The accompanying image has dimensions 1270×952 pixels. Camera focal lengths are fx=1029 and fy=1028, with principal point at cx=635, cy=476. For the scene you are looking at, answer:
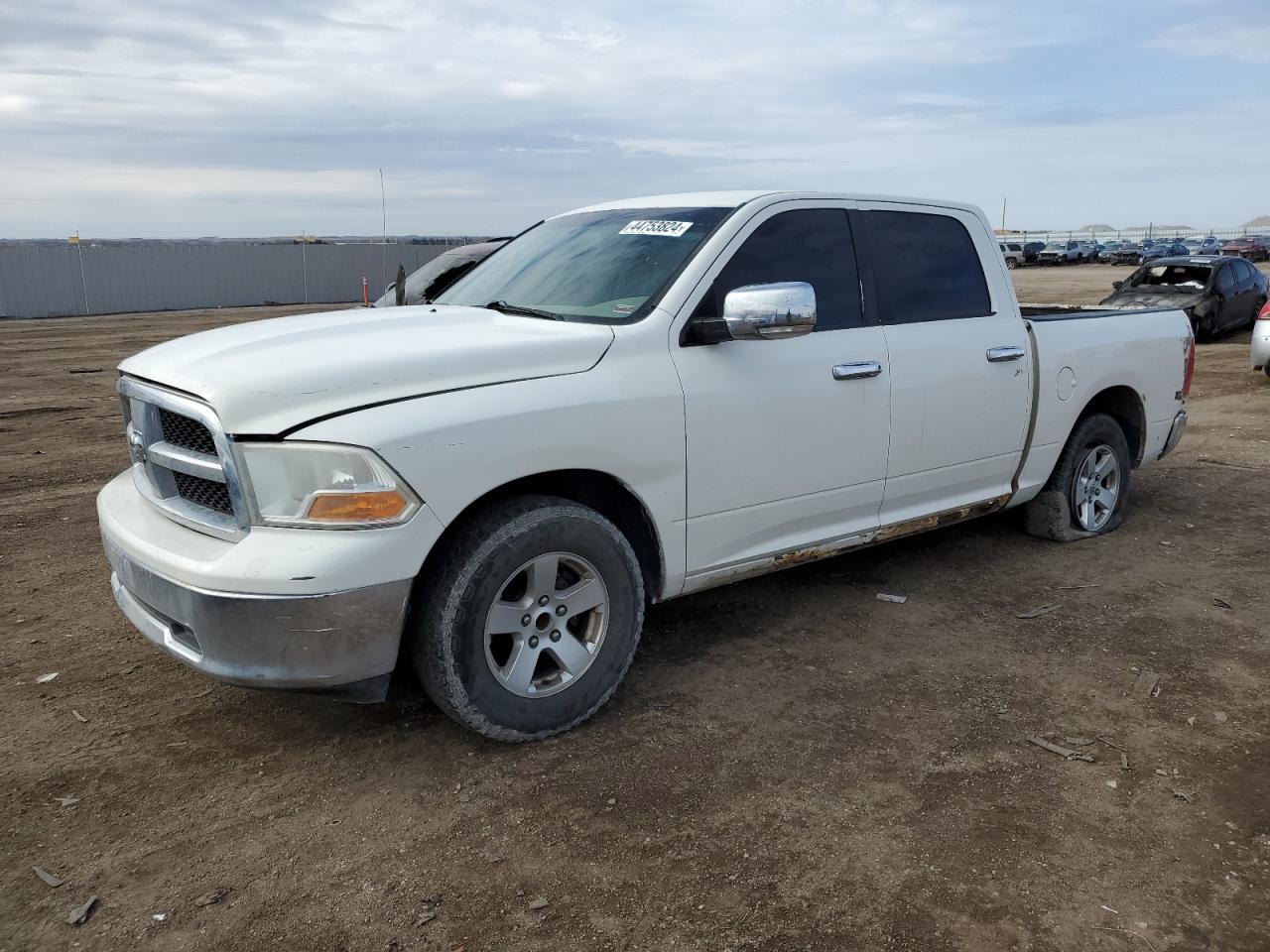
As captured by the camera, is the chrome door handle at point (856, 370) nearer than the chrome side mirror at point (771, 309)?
No

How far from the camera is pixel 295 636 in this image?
3031 mm

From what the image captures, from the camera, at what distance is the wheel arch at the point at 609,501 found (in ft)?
11.6

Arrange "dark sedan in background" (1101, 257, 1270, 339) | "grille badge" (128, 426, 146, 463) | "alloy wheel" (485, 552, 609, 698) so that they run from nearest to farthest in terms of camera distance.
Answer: "alloy wheel" (485, 552, 609, 698) → "grille badge" (128, 426, 146, 463) → "dark sedan in background" (1101, 257, 1270, 339)

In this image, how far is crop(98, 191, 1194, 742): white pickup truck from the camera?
10.1 feet

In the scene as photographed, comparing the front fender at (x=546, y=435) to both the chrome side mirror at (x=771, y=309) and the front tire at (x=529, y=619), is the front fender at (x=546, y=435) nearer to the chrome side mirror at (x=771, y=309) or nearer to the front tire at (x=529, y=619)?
the front tire at (x=529, y=619)

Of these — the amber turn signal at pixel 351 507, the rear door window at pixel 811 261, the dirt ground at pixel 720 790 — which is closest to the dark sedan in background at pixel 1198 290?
the dirt ground at pixel 720 790

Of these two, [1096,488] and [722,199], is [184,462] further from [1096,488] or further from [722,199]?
[1096,488]

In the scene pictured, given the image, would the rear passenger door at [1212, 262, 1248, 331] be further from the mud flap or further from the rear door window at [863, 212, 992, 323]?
the rear door window at [863, 212, 992, 323]

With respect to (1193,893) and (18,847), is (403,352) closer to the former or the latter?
(18,847)

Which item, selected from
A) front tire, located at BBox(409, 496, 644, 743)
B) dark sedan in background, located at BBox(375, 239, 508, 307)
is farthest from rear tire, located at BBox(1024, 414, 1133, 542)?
dark sedan in background, located at BBox(375, 239, 508, 307)

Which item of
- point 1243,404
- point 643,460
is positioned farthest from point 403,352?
point 1243,404

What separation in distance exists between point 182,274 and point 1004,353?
27.5 m

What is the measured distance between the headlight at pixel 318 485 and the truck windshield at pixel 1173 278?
16.5m

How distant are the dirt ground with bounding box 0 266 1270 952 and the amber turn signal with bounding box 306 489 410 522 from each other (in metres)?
0.95
